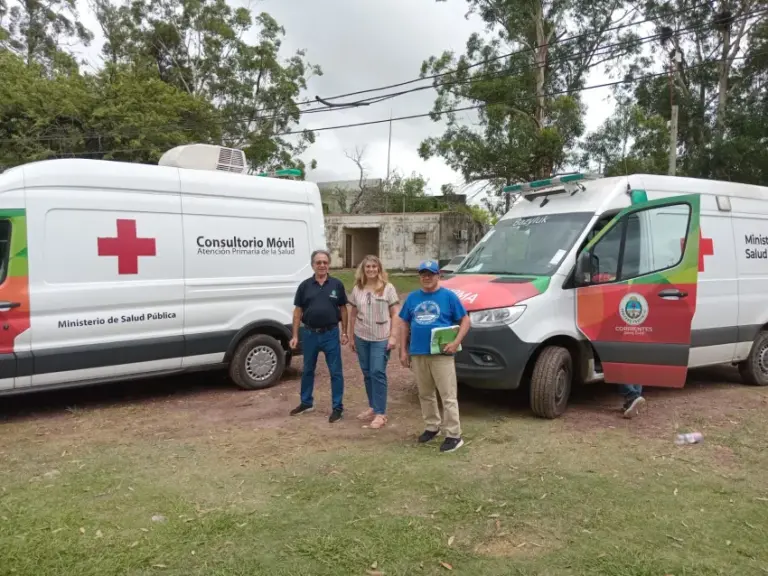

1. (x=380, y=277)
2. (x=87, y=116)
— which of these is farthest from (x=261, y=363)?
(x=87, y=116)

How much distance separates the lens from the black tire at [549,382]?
5492 mm

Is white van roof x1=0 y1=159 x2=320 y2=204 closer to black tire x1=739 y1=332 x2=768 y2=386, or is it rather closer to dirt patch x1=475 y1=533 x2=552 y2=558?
dirt patch x1=475 y1=533 x2=552 y2=558

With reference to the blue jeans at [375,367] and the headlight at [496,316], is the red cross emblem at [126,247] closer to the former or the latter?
the blue jeans at [375,367]

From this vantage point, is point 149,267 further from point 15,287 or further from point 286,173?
point 286,173

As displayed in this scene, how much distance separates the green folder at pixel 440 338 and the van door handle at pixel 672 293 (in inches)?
83.3

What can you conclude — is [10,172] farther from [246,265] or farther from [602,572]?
[602,572]

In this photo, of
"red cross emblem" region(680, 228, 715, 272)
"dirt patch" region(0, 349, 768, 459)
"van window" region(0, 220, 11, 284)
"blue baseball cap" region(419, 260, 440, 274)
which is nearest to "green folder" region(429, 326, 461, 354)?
"blue baseball cap" region(419, 260, 440, 274)

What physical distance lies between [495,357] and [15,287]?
4296 mm

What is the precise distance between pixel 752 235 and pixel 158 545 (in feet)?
23.4

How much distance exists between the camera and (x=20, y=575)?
9.64 ft

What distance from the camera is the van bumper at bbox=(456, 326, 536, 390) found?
536cm

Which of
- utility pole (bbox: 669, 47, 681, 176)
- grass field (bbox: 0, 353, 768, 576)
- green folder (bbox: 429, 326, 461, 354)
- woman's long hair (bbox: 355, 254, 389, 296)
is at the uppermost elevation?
utility pole (bbox: 669, 47, 681, 176)

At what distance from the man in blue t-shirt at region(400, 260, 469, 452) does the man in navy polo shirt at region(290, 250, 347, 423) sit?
98 centimetres

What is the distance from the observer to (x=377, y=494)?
3.93m
